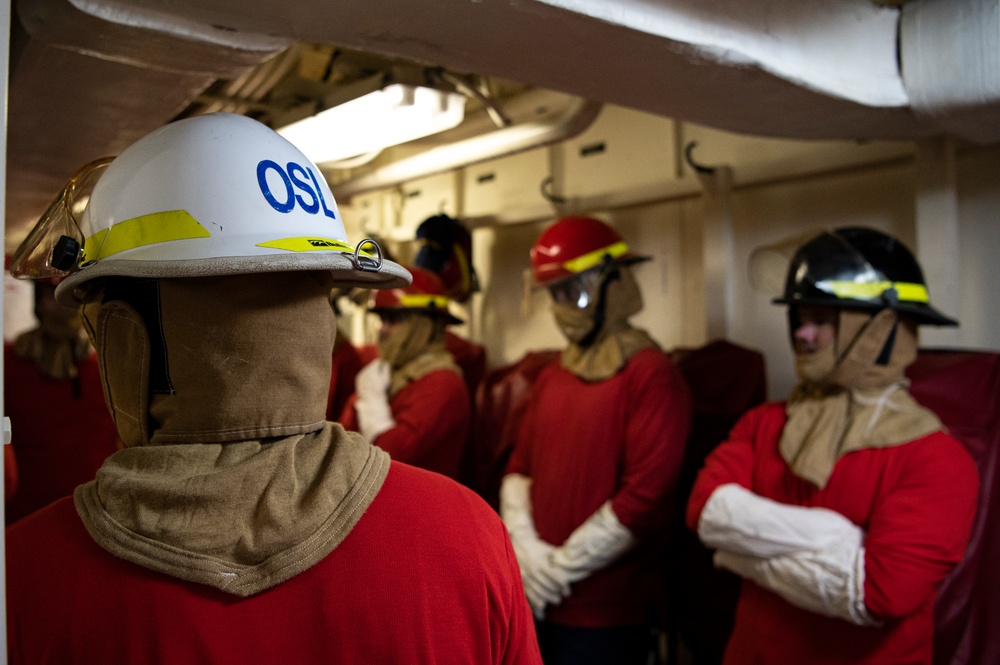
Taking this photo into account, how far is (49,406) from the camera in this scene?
330 centimetres

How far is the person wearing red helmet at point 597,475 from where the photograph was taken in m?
2.40

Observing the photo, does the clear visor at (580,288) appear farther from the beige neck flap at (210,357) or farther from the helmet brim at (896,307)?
the beige neck flap at (210,357)

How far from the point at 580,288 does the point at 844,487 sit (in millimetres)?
1168

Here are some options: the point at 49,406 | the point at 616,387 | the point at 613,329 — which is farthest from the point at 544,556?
the point at 49,406

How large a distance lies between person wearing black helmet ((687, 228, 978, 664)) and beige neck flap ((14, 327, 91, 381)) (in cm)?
278

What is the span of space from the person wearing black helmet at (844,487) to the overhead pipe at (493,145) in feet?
3.22

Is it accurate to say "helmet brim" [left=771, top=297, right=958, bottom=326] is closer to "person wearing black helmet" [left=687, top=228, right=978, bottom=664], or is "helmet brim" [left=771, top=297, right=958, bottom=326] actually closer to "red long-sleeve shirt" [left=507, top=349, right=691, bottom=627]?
"person wearing black helmet" [left=687, top=228, right=978, bottom=664]

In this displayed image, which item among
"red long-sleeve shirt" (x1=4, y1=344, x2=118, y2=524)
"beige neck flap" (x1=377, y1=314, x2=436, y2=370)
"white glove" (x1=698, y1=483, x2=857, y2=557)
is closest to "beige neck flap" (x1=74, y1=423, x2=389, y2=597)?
"white glove" (x1=698, y1=483, x2=857, y2=557)

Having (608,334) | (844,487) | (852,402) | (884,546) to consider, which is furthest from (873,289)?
(608,334)

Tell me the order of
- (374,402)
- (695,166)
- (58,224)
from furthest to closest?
1. (374,402)
2. (695,166)
3. (58,224)

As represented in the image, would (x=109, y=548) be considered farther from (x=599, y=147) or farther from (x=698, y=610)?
(x=599, y=147)

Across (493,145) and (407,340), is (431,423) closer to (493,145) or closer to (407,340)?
(407,340)

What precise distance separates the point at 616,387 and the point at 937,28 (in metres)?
1.37

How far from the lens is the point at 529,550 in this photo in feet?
8.32
